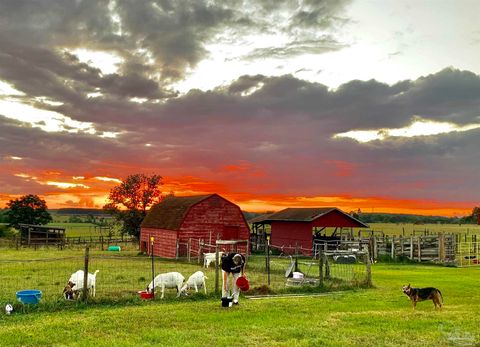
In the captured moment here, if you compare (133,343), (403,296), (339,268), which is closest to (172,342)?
(133,343)

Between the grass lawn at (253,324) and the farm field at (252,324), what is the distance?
0.08ft

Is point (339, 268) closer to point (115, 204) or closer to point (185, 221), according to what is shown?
point (185, 221)

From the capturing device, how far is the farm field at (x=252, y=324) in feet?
37.8

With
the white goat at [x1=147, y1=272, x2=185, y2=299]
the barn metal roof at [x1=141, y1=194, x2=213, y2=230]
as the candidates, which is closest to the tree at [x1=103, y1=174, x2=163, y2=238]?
the barn metal roof at [x1=141, y1=194, x2=213, y2=230]

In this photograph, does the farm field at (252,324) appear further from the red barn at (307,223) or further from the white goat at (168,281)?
the red barn at (307,223)

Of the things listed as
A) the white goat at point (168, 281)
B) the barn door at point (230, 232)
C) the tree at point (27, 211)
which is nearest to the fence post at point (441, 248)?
the barn door at point (230, 232)

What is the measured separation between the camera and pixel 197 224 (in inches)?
1777

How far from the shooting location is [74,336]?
11.9 m

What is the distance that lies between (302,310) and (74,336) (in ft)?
23.7

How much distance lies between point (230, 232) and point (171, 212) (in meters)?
6.74

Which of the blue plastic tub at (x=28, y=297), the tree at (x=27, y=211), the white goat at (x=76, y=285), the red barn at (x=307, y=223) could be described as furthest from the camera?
the tree at (x=27, y=211)

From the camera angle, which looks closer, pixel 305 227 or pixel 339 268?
pixel 339 268

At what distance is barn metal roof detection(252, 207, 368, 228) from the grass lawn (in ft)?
109

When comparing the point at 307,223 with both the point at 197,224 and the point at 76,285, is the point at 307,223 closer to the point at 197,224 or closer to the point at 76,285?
the point at 197,224
